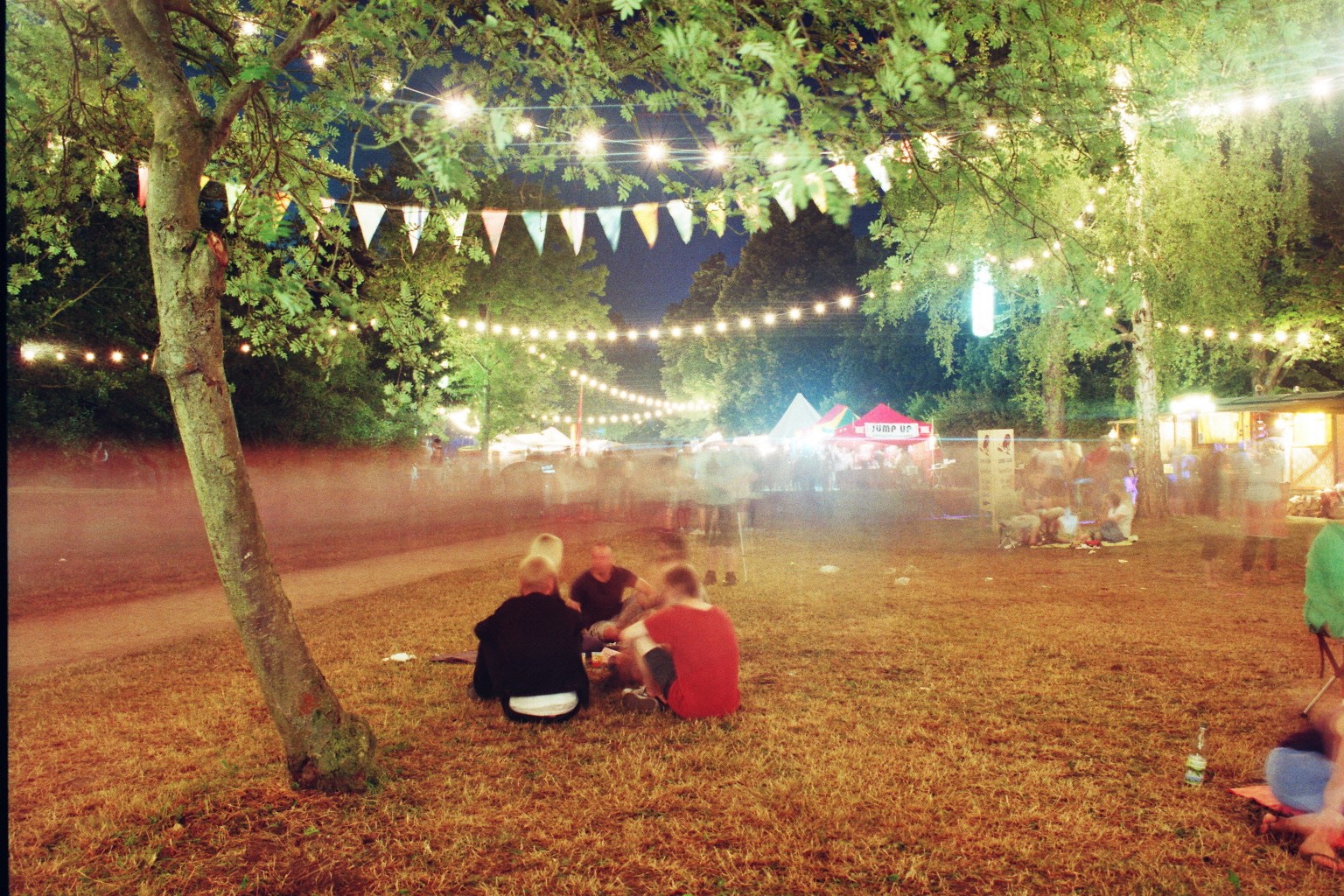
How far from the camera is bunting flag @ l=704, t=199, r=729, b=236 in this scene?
4.88 metres

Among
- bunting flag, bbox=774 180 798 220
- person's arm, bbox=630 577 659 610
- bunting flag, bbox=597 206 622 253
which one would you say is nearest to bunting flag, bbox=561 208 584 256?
bunting flag, bbox=597 206 622 253

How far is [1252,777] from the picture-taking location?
13.6ft

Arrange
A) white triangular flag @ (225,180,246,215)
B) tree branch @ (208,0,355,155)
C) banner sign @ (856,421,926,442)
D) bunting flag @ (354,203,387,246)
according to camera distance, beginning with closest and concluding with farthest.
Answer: tree branch @ (208,0,355,155) < white triangular flag @ (225,180,246,215) < bunting flag @ (354,203,387,246) < banner sign @ (856,421,926,442)

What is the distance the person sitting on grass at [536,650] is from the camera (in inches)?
195

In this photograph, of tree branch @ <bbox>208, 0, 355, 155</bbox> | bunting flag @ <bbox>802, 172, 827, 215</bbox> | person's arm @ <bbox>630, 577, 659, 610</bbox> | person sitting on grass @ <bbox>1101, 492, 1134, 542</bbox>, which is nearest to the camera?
bunting flag @ <bbox>802, 172, 827, 215</bbox>

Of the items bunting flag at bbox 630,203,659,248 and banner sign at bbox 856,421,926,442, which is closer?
bunting flag at bbox 630,203,659,248

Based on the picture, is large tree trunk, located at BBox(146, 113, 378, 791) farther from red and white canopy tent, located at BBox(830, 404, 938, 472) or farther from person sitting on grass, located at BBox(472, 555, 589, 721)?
red and white canopy tent, located at BBox(830, 404, 938, 472)

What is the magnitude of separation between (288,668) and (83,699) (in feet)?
9.47

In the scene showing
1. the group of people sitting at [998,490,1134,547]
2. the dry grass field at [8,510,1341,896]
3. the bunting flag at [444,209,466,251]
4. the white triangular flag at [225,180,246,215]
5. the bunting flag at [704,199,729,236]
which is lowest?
the dry grass field at [8,510,1341,896]

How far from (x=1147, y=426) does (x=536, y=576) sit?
1549cm

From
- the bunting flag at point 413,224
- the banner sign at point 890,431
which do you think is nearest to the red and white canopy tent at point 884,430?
the banner sign at point 890,431

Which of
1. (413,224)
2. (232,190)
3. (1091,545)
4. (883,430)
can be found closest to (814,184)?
(413,224)

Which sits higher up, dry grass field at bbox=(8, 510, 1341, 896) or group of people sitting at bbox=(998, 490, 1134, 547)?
group of people sitting at bbox=(998, 490, 1134, 547)

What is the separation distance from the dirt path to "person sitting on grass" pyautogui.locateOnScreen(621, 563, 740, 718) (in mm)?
4912
